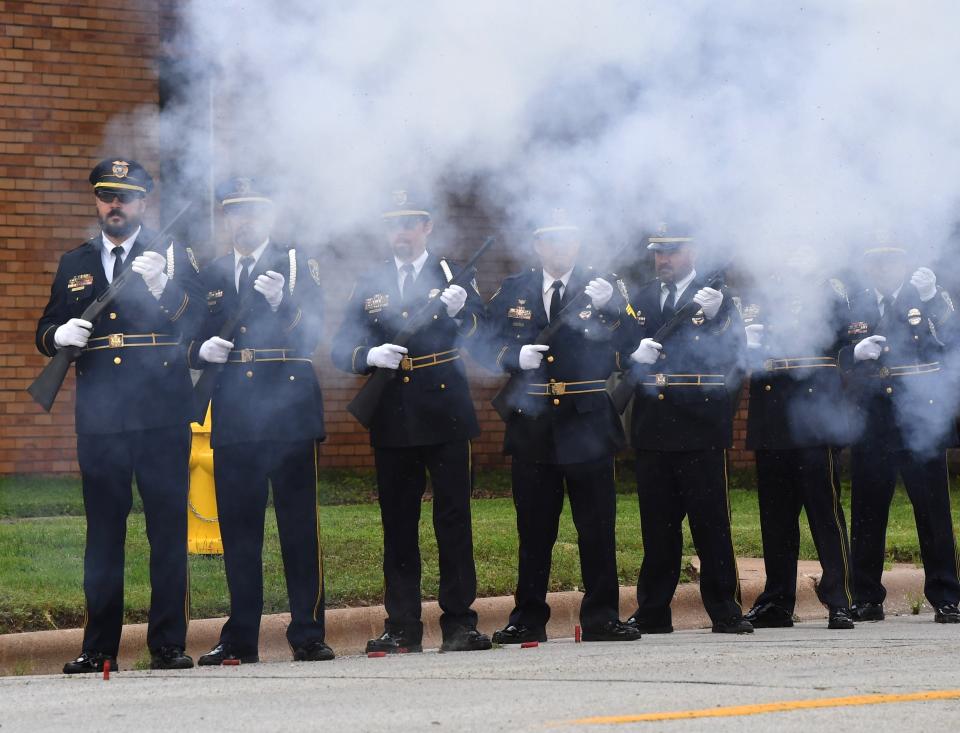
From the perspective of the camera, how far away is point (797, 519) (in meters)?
8.65

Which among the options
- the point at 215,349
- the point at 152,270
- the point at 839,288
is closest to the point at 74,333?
the point at 152,270

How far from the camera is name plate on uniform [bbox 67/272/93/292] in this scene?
23.8 feet

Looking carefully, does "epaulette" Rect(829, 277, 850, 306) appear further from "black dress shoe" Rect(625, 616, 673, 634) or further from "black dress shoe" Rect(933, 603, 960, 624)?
"black dress shoe" Rect(625, 616, 673, 634)

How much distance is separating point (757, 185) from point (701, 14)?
0.98 m

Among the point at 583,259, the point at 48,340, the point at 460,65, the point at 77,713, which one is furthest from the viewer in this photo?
the point at 583,259

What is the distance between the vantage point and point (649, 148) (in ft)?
27.1

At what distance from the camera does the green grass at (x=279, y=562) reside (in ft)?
27.3

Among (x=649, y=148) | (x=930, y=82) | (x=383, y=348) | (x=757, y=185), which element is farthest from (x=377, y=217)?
(x=930, y=82)

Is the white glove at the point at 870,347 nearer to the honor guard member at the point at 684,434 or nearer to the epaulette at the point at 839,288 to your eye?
the epaulette at the point at 839,288

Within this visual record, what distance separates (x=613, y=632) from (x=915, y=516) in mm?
1964

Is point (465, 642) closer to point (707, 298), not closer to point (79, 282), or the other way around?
point (707, 298)

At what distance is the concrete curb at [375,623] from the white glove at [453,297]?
5.97ft

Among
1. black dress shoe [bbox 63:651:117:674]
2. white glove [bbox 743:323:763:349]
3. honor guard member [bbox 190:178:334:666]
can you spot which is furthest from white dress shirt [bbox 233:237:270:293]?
white glove [bbox 743:323:763:349]

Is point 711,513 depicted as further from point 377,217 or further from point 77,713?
point 77,713
